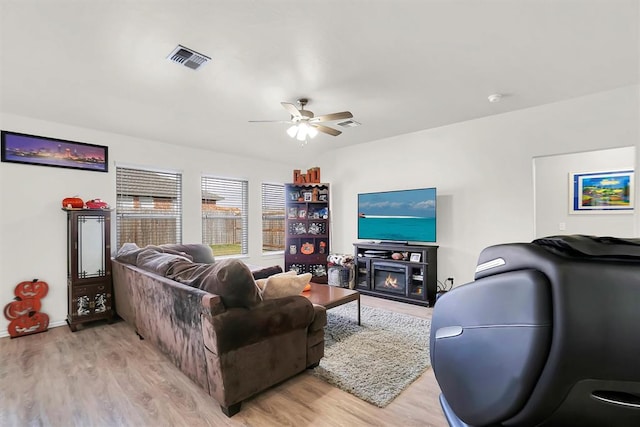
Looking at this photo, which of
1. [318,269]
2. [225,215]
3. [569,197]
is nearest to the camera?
[569,197]

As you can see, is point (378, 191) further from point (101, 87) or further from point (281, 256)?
point (101, 87)

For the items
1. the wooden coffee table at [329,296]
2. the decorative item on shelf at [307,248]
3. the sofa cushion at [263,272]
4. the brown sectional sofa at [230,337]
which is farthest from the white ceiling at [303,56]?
the decorative item on shelf at [307,248]

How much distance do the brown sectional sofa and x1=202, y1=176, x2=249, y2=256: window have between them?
2551 mm

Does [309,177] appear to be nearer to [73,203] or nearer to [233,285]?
[73,203]

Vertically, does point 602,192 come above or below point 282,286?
above

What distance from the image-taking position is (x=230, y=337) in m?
1.91

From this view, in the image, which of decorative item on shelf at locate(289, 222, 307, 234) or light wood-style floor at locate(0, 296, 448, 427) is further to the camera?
decorative item on shelf at locate(289, 222, 307, 234)

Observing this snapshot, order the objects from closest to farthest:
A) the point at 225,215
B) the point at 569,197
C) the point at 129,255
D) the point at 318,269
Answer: the point at 129,255
the point at 569,197
the point at 225,215
the point at 318,269

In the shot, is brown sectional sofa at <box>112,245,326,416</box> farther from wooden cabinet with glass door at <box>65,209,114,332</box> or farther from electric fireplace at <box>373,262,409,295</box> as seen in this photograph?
electric fireplace at <box>373,262,409,295</box>

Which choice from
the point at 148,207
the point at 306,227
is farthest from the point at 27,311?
the point at 306,227

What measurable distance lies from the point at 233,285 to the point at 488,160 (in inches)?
147

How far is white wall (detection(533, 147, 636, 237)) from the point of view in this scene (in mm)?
4199

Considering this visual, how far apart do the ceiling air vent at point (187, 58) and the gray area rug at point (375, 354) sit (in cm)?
272

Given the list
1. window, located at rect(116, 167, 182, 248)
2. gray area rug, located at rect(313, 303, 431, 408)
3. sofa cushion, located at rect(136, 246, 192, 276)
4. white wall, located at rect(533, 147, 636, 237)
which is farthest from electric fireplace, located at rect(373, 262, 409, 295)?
window, located at rect(116, 167, 182, 248)
